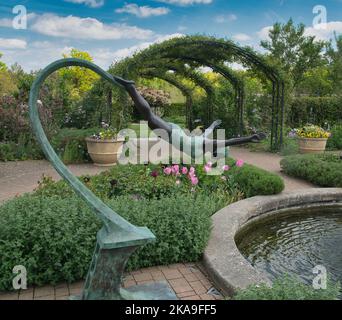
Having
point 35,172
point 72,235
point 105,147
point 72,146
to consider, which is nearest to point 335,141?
point 105,147

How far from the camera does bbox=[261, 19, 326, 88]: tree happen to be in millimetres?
20547

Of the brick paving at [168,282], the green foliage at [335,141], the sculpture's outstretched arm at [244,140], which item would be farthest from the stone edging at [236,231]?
the green foliage at [335,141]

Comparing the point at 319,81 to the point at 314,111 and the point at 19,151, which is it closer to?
the point at 314,111

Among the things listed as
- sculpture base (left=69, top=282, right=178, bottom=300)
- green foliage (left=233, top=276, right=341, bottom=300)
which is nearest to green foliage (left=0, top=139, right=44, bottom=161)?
sculpture base (left=69, top=282, right=178, bottom=300)

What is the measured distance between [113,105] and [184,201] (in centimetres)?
605

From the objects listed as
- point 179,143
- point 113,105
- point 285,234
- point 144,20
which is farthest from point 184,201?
point 113,105

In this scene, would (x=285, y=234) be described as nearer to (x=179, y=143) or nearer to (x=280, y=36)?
(x=179, y=143)

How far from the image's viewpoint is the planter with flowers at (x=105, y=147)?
321 inches

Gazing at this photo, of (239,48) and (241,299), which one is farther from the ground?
(239,48)

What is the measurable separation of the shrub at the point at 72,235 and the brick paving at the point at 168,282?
0.07 metres

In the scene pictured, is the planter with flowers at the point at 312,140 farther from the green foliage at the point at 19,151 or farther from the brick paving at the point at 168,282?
the brick paving at the point at 168,282

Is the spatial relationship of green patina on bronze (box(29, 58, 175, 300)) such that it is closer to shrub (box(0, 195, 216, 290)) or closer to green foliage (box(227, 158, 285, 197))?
shrub (box(0, 195, 216, 290))

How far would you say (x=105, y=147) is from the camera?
26.9 feet
